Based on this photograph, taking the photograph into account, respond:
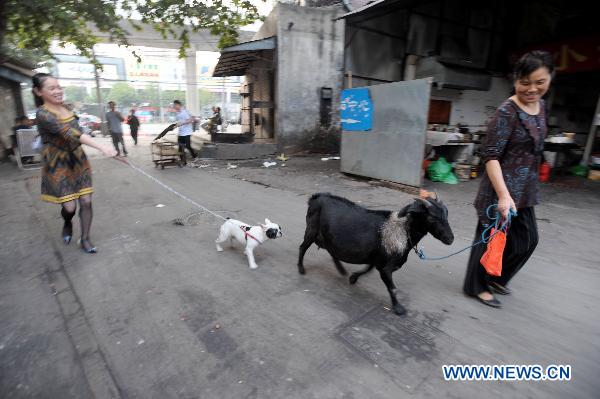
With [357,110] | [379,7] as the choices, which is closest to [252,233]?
[357,110]

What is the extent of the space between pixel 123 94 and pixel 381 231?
166 feet

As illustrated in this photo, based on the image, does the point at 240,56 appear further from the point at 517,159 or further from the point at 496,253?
the point at 496,253

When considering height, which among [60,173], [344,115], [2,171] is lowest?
[2,171]

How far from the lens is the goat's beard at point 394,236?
2703 mm

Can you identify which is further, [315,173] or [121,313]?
[315,173]

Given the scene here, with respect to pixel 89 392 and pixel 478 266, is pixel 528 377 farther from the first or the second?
pixel 89 392

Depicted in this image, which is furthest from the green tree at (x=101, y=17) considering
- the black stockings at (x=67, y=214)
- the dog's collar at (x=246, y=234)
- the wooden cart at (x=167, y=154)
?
the dog's collar at (x=246, y=234)

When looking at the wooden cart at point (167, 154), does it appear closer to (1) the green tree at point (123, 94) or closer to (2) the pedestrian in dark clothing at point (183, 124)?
(2) the pedestrian in dark clothing at point (183, 124)

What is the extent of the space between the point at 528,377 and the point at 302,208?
14.0ft

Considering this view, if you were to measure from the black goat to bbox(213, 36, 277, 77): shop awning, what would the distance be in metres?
8.81

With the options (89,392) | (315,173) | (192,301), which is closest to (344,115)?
(315,173)

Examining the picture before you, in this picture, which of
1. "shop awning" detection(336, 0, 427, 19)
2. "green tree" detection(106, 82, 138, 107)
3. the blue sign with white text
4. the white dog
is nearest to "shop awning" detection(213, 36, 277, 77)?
"shop awning" detection(336, 0, 427, 19)

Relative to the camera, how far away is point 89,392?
1.95 meters

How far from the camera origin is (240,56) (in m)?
13.0
